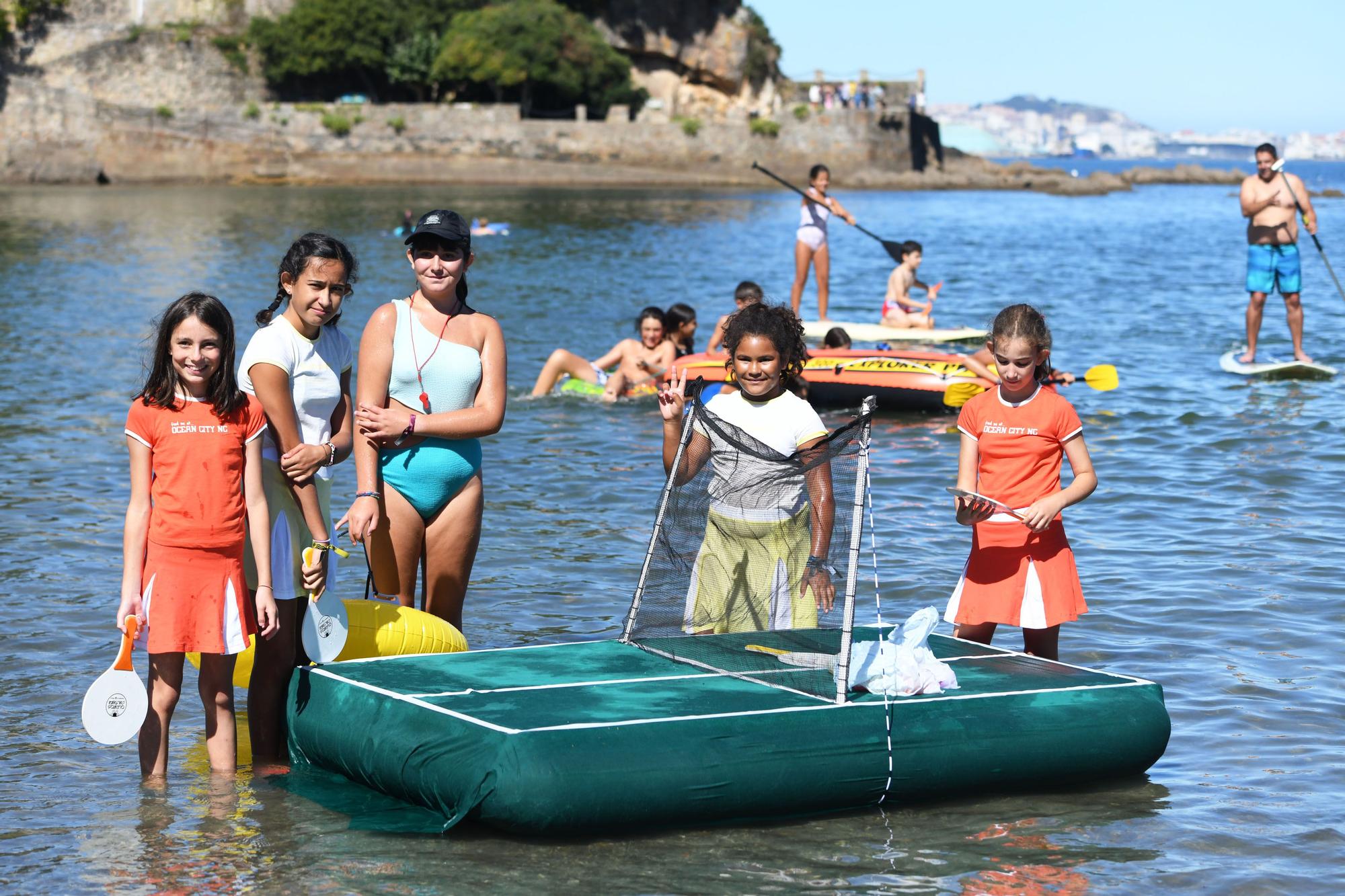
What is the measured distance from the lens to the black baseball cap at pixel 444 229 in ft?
18.8

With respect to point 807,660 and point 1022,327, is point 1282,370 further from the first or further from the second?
point 807,660

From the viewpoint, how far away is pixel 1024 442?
19.2 ft

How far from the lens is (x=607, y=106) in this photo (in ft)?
232

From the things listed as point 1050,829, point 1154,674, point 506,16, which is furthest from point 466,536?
point 506,16

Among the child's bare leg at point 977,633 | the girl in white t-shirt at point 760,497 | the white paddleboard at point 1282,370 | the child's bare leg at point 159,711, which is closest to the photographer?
the child's bare leg at point 159,711

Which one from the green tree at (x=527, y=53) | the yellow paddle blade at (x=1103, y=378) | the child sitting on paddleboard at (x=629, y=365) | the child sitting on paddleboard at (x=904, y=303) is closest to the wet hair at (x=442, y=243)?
the yellow paddle blade at (x=1103, y=378)

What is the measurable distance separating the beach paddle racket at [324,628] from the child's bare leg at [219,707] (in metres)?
0.27

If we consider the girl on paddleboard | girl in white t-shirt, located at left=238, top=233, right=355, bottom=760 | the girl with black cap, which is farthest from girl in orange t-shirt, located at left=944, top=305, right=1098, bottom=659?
the girl on paddleboard

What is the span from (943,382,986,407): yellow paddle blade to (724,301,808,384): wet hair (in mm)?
829

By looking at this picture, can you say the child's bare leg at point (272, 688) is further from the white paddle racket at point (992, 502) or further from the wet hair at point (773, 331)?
the white paddle racket at point (992, 502)

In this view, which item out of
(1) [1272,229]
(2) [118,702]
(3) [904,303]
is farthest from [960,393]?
(3) [904,303]

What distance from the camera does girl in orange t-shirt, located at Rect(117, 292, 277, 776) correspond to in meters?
5.04

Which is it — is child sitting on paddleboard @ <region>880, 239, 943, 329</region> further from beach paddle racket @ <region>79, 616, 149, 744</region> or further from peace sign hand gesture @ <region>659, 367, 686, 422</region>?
beach paddle racket @ <region>79, 616, 149, 744</region>

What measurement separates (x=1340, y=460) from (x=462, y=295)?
8.57 meters
